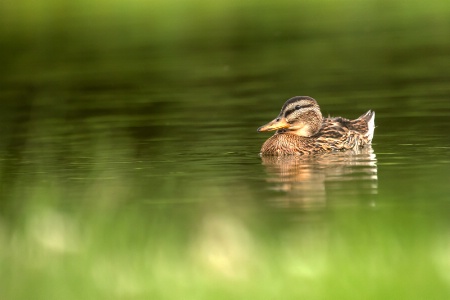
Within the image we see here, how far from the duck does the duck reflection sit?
138 millimetres

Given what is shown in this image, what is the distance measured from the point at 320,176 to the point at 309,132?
3.00 m

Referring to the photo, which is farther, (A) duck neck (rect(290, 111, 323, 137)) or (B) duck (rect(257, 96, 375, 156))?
(A) duck neck (rect(290, 111, 323, 137))

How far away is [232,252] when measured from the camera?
9.89m

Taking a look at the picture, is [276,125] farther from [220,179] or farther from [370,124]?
[220,179]

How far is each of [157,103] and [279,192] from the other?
10.8 meters

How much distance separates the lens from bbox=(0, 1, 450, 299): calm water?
9.57m

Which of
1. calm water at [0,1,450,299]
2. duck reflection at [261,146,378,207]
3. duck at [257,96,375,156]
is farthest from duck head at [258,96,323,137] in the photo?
duck reflection at [261,146,378,207]

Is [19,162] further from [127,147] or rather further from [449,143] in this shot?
[449,143]

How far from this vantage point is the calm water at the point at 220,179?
9570 mm

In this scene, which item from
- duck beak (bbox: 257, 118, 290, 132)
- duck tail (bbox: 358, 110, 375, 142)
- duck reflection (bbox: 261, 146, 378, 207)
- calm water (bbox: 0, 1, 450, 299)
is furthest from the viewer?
→ duck tail (bbox: 358, 110, 375, 142)

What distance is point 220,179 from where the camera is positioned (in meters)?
15.2

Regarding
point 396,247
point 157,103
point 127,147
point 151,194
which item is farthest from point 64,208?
point 157,103

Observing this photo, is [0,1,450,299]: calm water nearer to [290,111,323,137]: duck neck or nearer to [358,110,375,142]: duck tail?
[358,110,375,142]: duck tail

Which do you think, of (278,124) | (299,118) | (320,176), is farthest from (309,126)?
(320,176)
